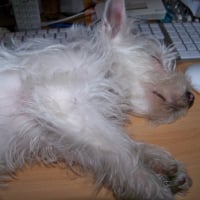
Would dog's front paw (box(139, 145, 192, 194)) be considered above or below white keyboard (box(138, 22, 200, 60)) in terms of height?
below

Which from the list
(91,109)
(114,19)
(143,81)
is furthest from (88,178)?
(114,19)

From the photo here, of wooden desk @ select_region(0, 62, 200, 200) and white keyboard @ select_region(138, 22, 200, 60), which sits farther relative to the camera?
white keyboard @ select_region(138, 22, 200, 60)

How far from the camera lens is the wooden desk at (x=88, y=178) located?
0.64 metres

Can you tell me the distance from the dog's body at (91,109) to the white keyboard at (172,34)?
0.65ft

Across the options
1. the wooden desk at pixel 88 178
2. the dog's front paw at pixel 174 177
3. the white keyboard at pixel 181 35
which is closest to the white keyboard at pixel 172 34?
the white keyboard at pixel 181 35

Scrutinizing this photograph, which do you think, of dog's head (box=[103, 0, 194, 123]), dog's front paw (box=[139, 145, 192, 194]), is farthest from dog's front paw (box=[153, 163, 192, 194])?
dog's head (box=[103, 0, 194, 123])

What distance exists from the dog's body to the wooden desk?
23mm

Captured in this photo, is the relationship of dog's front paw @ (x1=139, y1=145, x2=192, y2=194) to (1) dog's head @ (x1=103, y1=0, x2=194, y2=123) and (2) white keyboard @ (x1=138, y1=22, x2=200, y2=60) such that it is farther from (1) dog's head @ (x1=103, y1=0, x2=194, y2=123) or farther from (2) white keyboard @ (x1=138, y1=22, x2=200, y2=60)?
(2) white keyboard @ (x1=138, y1=22, x2=200, y2=60)

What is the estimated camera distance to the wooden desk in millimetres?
644

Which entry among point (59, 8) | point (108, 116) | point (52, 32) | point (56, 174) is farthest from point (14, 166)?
point (59, 8)

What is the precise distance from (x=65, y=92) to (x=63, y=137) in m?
0.09

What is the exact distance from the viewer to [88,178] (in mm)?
681

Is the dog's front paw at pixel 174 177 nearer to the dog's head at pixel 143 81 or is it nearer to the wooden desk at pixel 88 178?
the wooden desk at pixel 88 178

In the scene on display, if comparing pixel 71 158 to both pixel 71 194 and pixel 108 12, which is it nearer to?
pixel 71 194
